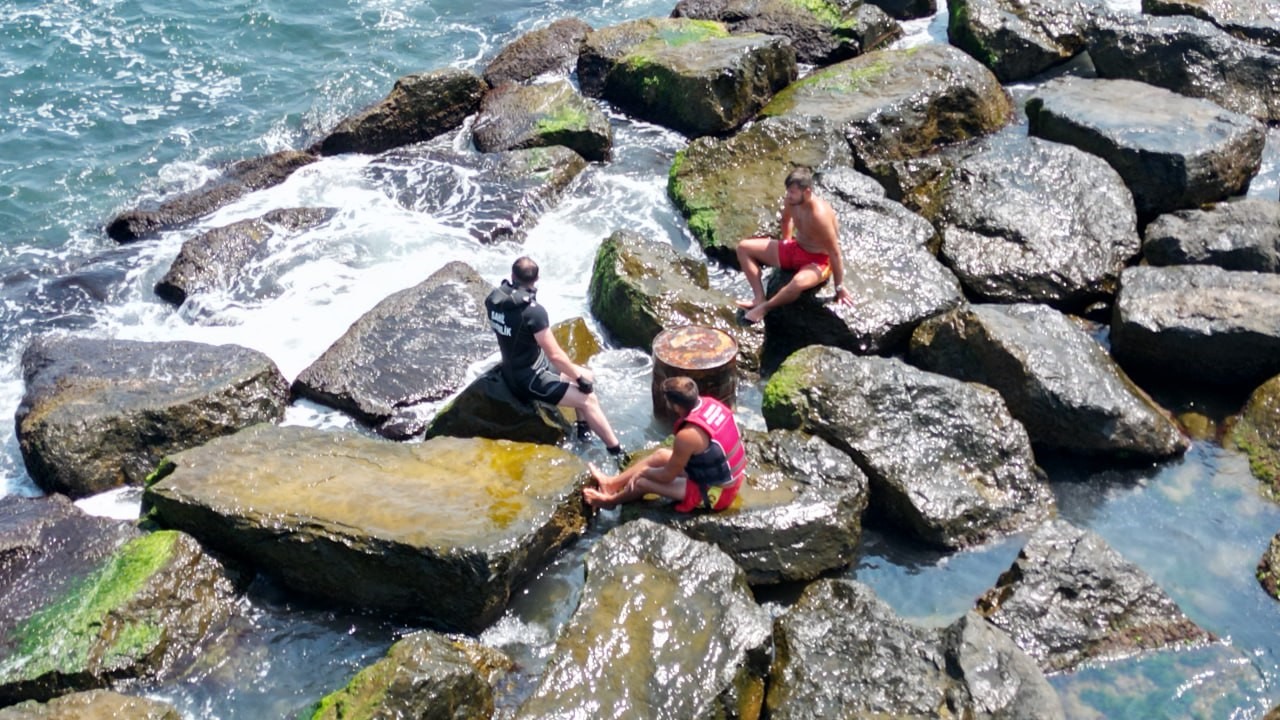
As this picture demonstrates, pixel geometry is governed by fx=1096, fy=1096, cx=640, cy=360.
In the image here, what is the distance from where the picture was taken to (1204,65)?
15.2 m

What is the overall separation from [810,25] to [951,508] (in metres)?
11.0

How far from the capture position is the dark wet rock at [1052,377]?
9625mm

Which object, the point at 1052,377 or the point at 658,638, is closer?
the point at 658,638

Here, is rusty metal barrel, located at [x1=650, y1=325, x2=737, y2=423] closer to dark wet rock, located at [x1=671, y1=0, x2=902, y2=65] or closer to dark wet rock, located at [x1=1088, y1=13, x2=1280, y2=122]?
dark wet rock, located at [x1=671, y1=0, x2=902, y2=65]

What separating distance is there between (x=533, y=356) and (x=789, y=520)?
2817 millimetres

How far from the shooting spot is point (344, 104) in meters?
17.8

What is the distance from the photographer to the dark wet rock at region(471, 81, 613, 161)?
15.1 metres

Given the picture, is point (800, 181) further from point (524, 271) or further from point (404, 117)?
point (404, 117)

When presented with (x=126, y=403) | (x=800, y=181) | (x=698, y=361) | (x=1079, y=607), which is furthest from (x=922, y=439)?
(x=126, y=403)

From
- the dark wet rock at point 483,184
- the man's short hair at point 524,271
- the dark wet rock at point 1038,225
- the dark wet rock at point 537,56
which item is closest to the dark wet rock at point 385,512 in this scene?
the man's short hair at point 524,271

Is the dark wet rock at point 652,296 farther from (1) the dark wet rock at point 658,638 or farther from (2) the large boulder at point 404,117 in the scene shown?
(2) the large boulder at point 404,117

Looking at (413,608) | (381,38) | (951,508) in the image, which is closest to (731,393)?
(951,508)

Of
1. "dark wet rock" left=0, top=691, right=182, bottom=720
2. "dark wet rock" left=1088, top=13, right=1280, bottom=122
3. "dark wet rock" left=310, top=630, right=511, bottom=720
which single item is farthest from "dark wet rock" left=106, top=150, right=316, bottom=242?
"dark wet rock" left=1088, top=13, right=1280, bottom=122

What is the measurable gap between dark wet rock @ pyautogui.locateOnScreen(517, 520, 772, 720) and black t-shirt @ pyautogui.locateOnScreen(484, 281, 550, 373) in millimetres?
2297
